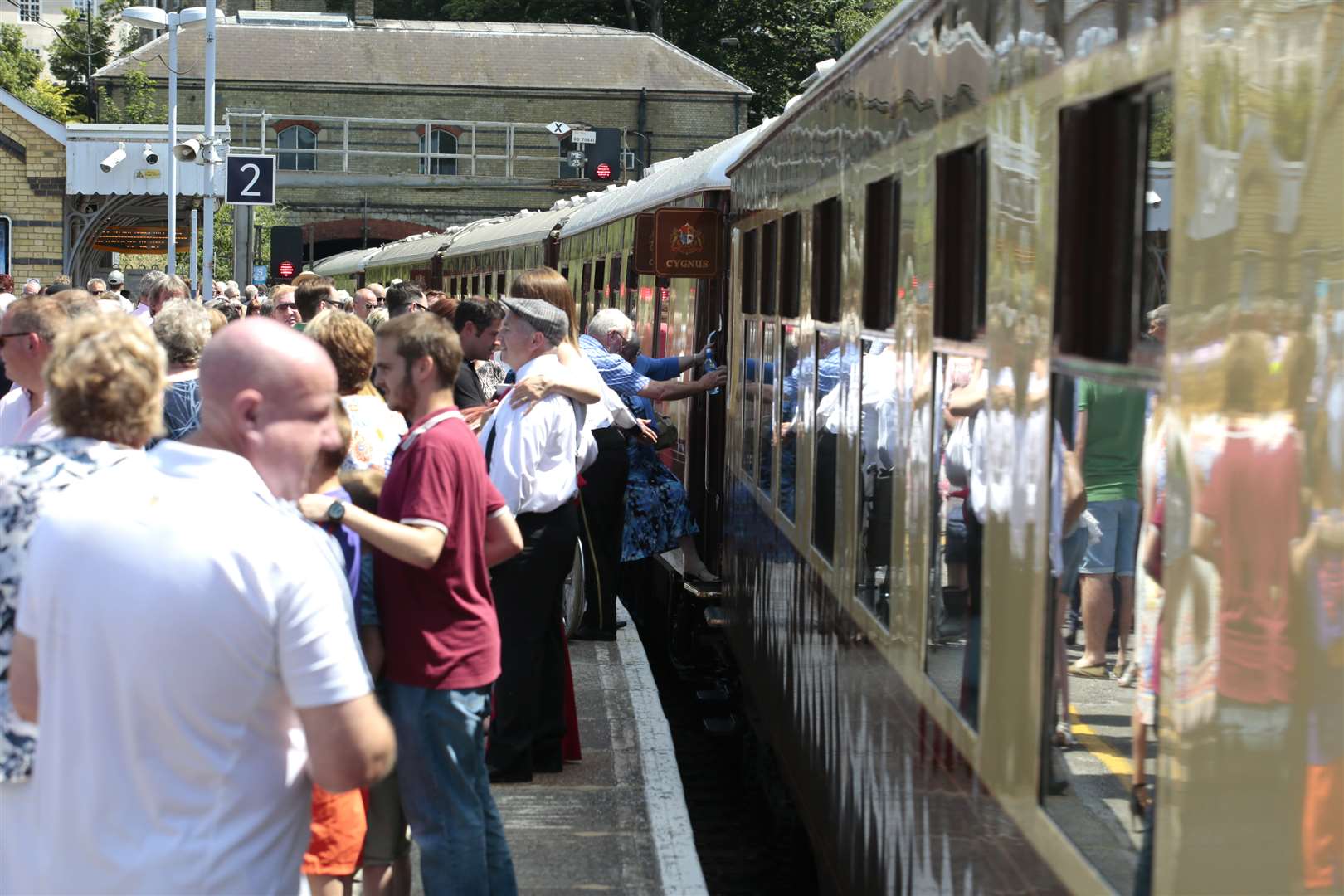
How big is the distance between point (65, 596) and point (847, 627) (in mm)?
2916

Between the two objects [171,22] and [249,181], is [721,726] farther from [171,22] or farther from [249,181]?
[171,22]

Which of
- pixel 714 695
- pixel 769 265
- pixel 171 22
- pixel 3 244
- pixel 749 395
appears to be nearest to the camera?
pixel 769 265

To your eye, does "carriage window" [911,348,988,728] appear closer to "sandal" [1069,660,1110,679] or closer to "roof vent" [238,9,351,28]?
"sandal" [1069,660,1110,679]

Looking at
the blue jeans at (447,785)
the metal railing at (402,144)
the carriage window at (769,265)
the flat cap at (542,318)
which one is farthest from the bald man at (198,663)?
the metal railing at (402,144)

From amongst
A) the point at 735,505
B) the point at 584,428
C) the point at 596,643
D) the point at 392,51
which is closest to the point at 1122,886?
the point at 584,428

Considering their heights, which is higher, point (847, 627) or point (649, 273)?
point (649, 273)

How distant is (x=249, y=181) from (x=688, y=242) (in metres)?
11.4

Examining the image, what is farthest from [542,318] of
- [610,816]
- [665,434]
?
[665,434]

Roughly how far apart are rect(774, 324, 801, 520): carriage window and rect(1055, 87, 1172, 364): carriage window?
354 cm

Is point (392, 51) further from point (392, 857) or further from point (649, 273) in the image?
point (392, 857)

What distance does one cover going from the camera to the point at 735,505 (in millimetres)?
9258

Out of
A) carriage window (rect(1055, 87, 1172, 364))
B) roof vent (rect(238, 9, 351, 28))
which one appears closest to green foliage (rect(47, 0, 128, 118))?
roof vent (rect(238, 9, 351, 28))

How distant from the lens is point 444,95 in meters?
62.3

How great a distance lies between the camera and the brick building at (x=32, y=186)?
4075 cm
